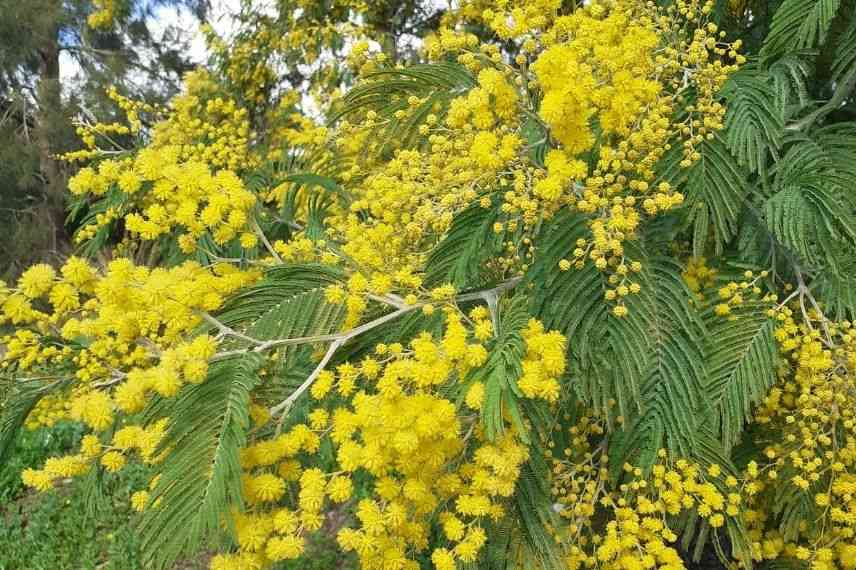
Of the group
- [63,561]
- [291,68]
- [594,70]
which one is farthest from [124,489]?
[594,70]

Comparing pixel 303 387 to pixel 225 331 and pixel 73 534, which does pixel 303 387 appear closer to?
pixel 225 331

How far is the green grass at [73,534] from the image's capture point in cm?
426

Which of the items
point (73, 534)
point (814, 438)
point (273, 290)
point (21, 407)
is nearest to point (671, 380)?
point (814, 438)

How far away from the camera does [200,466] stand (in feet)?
3.84

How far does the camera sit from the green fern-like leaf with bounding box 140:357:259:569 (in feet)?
3.67

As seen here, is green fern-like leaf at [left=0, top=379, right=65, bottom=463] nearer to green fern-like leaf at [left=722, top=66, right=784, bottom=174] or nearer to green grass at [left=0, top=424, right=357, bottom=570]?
green fern-like leaf at [left=722, top=66, right=784, bottom=174]

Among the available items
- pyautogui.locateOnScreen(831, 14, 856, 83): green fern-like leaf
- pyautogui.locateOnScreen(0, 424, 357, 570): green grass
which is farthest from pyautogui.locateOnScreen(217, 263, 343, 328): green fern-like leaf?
pyautogui.locateOnScreen(0, 424, 357, 570): green grass

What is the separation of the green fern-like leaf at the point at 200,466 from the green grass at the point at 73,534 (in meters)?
2.96

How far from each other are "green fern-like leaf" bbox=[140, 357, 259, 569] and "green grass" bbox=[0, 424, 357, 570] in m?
2.96

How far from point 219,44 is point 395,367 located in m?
5.28

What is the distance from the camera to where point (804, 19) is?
1.90m

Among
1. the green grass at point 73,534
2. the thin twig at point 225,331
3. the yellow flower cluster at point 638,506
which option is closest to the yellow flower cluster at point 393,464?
the thin twig at point 225,331

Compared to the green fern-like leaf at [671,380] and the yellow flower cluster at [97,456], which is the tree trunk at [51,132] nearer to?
the yellow flower cluster at [97,456]

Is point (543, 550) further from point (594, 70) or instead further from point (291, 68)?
point (291, 68)
